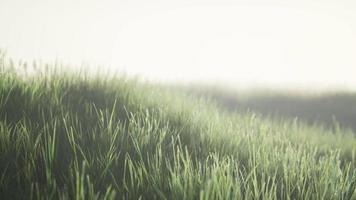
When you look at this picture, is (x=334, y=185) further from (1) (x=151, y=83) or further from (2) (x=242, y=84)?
(2) (x=242, y=84)

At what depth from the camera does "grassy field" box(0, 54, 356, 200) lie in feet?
5.02

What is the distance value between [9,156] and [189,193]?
770 millimetres

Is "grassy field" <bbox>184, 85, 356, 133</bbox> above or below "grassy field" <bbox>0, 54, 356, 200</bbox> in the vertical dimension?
below

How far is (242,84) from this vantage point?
6926 mm

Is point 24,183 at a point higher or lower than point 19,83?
lower

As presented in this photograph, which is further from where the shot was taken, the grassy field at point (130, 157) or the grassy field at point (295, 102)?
the grassy field at point (295, 102)

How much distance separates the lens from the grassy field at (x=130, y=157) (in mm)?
1530

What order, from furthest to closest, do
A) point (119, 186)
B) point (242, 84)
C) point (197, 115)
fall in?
point (242, 84) → point (197, 115) → point (119, 186)

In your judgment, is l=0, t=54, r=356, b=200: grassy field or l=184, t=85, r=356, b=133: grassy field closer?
l=0, t=54, r=356, b=200: grassy field

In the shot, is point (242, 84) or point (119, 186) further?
point (242, 84)

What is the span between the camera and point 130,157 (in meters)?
1.96

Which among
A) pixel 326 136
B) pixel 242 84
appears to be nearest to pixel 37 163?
pixel 326 136

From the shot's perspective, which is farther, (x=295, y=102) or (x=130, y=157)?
(x=295, y=102)

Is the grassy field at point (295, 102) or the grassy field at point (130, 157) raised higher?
the grassy field at point (130, 157)
